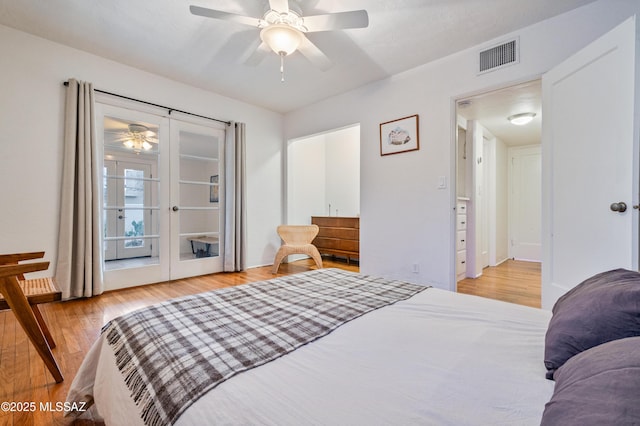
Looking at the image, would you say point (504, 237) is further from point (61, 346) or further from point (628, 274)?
point (61, 346)

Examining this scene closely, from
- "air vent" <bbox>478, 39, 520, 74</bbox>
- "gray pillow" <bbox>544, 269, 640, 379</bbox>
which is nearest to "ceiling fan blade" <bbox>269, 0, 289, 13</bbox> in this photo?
"air vent" <bbox>478, 39, 520, 74</bbox>

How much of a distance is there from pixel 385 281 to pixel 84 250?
300cm

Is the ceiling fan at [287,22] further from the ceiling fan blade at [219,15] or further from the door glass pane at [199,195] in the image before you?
the door glass pane at [199,195]

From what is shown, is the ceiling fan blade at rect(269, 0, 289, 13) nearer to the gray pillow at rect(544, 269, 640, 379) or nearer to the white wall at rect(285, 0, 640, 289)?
the white wall at rect(285, 0, 640, 289)

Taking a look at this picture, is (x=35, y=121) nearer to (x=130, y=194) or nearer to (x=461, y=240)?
(x=130, y=194)

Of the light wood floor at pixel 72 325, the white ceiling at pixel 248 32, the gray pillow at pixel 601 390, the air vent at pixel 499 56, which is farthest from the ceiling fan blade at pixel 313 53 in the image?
the light wood floor at pixel 72 325

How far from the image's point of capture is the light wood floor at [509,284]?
9.88ft

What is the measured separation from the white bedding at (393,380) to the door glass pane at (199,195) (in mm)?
2904

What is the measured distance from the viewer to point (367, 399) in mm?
625

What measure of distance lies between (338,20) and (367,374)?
2.11 meters

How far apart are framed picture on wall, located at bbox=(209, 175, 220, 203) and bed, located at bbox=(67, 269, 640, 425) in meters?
3.04

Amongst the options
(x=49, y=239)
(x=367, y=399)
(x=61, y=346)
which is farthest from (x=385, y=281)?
(x=49, y=239)

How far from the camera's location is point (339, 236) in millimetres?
5012

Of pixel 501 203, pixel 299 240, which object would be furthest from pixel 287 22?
pixel 501 203
